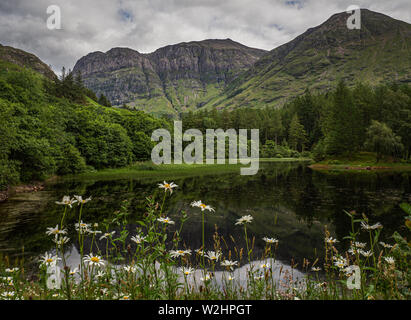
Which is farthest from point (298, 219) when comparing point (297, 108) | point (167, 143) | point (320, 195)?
point (297, 108)

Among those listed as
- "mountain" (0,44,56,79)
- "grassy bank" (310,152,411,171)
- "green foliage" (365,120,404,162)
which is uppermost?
"mountain" (0,44,56,79)

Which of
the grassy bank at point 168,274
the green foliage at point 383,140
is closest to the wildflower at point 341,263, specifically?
the grassy bank at point 168,274

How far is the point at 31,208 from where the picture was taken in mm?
14875

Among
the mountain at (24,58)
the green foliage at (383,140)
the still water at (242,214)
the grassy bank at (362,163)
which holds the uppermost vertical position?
the mountain at (24,58)

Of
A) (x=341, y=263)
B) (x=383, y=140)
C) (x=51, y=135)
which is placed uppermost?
(x=51, y=135)

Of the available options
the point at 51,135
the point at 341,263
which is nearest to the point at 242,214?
the point at 341,263

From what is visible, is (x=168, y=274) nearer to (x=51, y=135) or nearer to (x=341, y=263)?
(x=341, y=263)

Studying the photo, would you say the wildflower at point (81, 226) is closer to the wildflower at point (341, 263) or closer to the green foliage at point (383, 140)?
the wildflower at point (341, 263)

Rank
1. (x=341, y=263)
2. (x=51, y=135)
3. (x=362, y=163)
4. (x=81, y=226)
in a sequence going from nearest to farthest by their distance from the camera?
(x=81, y=226) → (x=341, y=263) → (x=51, y=135) → (x=362, y=163)

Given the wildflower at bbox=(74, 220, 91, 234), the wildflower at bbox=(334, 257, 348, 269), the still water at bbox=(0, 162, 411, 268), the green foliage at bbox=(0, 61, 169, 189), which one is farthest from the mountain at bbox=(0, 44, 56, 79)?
the wildflower at bbox=(334, 257, 348, 269)

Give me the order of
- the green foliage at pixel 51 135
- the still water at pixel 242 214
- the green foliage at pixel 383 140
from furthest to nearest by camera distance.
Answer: the green foliage at pixel 383 140
the green foliage at pixel 51 135
the still water at pixel 242 214

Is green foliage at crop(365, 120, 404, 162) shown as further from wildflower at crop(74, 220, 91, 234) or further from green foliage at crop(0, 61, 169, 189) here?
wildflower at crop(74, 220, 91, 234)

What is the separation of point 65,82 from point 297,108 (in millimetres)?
90149

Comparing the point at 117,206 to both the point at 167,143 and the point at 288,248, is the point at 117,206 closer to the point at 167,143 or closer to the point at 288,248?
the point at 288,248
